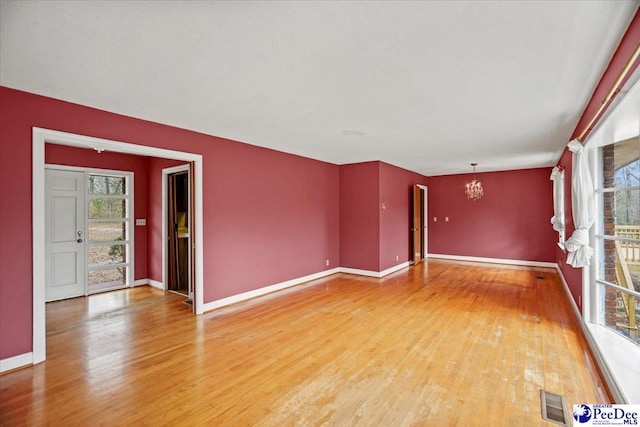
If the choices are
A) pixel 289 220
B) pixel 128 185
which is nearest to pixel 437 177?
pixel 289 220

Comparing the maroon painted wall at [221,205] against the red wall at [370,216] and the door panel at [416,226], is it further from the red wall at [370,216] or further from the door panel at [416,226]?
the door panel at [416,226]

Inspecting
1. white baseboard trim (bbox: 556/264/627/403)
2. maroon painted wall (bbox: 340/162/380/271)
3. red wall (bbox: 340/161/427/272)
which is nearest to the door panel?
red wall (bbox: 340/161/427/272)

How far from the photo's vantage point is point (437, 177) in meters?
8.98

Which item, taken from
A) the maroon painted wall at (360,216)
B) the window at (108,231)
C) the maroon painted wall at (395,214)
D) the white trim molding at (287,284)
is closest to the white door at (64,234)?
the window at (108,231)

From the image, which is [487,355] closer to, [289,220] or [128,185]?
[289,220]

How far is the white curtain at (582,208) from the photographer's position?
3104mm

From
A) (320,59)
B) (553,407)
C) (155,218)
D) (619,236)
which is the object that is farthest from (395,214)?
(320,59)

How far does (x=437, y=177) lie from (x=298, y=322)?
22.4 feet

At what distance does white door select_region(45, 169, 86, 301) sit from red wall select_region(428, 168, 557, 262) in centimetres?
834

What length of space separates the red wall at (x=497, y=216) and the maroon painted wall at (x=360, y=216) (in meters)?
3.46

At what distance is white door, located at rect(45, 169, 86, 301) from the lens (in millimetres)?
4703

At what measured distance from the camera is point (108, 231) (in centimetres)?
538

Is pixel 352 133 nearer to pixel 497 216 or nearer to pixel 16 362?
pixel 16 362

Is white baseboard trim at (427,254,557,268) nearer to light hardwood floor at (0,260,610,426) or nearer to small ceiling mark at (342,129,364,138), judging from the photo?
light hardwood floor at (0,260,610,426)
